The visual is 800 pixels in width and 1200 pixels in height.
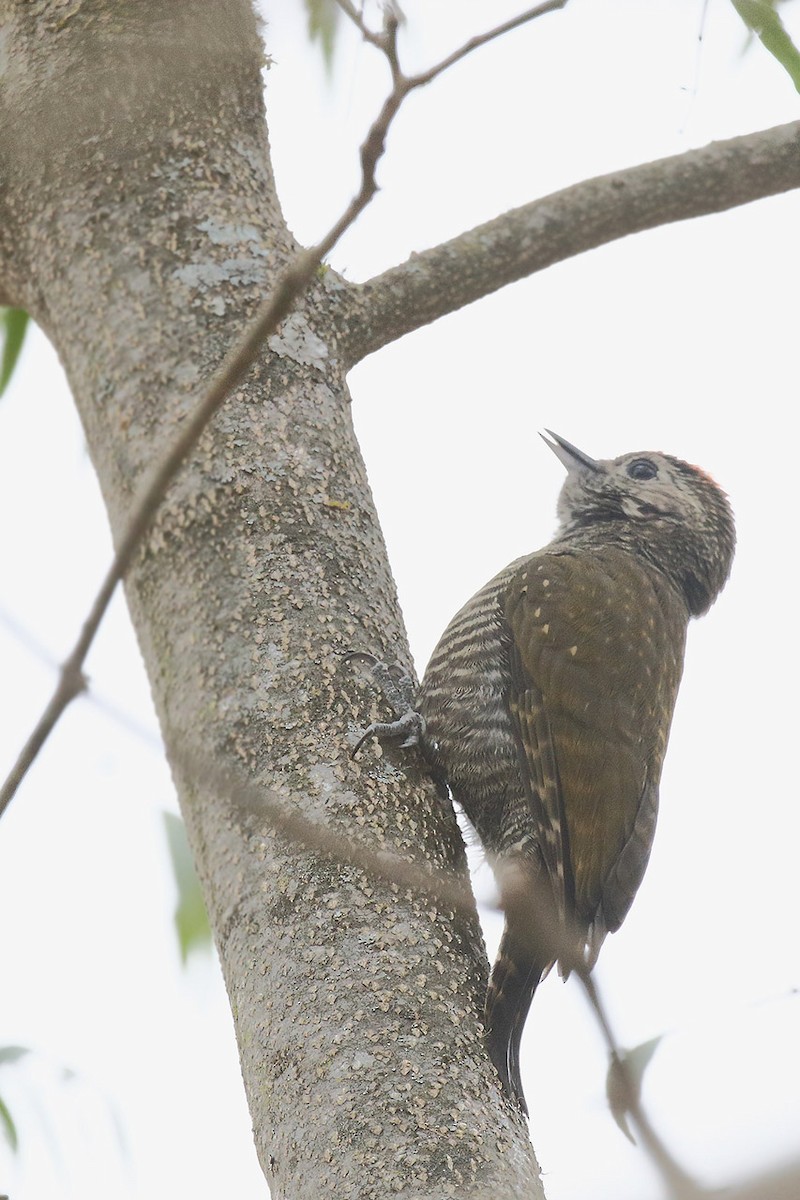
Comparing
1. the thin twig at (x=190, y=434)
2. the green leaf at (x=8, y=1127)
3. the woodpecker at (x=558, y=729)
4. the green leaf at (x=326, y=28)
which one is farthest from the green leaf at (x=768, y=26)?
the green leaf at (x=8, y=1127)

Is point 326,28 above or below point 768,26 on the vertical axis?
above

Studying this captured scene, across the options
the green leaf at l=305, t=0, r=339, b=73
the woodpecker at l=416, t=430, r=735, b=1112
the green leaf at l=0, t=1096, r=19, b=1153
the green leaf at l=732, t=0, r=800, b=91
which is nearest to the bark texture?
the green leaf at l=305, t=0, r=339, b=73

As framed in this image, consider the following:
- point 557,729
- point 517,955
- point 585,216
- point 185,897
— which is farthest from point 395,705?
point 585,216

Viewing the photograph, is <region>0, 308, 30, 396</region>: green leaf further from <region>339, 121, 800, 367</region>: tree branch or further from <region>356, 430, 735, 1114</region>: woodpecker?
<region>356, 430, 735, 1114</region>: woodpecker

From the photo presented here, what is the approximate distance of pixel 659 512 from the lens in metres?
3.45

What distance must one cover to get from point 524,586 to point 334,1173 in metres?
1.54

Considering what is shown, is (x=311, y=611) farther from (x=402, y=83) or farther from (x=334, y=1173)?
(x=402, y=83)

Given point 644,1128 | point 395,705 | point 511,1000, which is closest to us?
point 644,1128

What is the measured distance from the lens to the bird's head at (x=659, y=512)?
3.35 m

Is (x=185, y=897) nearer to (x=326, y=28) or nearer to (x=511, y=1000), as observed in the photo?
(x=511, y=1000)

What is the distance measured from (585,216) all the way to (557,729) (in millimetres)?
1002

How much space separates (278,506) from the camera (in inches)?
83.3

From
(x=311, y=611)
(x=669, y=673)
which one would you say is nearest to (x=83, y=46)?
(x=311, y=611)

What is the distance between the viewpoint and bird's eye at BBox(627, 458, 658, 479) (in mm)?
3566
